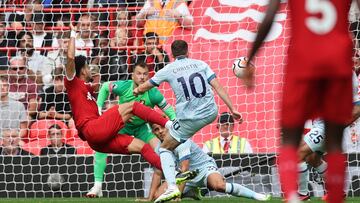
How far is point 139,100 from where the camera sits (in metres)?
12.5

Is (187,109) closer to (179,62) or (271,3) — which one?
(179,62)

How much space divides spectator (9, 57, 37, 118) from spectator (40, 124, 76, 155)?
1063 millimetres

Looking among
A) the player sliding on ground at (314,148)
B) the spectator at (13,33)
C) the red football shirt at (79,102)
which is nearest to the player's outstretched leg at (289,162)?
the player sliding on ground at (314,148)

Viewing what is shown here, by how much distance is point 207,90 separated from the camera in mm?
11078

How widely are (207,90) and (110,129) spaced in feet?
3.96

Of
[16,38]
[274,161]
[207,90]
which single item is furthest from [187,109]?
[16,38]

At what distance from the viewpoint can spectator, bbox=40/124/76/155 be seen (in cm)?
1375

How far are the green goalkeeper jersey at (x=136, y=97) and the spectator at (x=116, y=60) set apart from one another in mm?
1719

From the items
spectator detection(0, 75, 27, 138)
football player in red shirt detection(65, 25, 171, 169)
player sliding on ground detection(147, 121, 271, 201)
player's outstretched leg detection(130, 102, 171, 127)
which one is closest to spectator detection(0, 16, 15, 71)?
spectator detection(0, 75, 27, 138)

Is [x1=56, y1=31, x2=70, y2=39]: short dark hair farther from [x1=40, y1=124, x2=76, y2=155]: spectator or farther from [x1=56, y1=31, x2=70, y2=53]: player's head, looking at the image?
[x1=40, y1=124, x2=76, y2=155]: spectator

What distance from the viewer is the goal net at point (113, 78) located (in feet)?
43.3

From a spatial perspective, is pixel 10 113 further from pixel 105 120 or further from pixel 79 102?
pixel 105 120

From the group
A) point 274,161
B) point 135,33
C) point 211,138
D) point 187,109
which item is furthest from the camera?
point 135,33

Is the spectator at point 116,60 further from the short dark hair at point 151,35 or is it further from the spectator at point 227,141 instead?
the spectator at point 227,141
